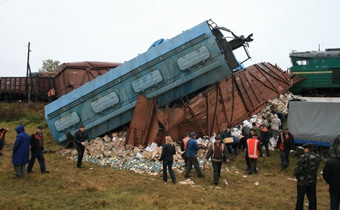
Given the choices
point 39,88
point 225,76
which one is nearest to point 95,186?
point 225,76

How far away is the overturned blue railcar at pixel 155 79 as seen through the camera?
35.9 ft

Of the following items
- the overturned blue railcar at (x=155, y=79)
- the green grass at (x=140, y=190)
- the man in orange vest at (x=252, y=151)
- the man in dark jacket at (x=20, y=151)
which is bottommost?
the green grass at (x=140, y=190)

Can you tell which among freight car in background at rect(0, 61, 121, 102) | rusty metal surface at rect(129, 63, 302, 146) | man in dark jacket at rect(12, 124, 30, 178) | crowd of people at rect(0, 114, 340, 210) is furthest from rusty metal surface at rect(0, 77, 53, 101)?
man in dark jacket at rect(12, 124, 30, 178)

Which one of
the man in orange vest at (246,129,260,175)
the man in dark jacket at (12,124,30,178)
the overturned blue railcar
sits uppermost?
the overturned blue railcar

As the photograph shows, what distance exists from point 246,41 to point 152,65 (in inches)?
152

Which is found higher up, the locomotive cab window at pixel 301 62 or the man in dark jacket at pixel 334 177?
the locomotive cab window at pixel 301 62

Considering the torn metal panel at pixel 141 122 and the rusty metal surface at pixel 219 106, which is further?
the rusty metal surface at pixel 219 106

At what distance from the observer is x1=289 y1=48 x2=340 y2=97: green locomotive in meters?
16.7

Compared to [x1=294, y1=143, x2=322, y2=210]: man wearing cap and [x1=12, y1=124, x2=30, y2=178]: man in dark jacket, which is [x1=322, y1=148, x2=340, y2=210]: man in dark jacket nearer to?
[x1=294, y1=143, x2=322, y2=210]: man wearing cap

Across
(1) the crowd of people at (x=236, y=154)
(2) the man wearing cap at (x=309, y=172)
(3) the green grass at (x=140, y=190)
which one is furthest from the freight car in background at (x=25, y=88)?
(2) the man wearing cap at (x=309, y=172)

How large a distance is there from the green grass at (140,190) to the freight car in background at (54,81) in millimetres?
7961

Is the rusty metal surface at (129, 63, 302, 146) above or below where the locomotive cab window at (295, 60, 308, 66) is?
below

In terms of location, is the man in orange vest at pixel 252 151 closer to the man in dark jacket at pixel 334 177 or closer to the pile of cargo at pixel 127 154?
the pile of cargo at pixel 127 154

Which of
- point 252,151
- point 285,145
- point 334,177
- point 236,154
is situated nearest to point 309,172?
point 334,177
